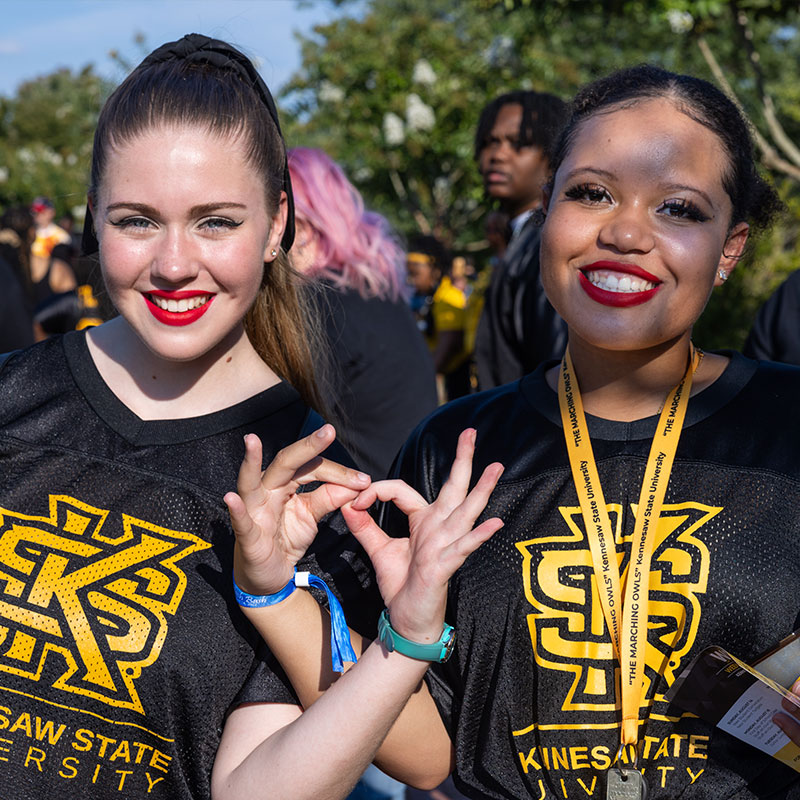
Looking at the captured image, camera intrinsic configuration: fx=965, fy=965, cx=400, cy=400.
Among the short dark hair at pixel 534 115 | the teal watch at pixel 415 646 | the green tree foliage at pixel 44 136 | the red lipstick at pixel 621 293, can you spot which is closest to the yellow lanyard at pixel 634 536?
the red lipstick at pixel 621 293

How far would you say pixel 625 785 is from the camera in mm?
1771

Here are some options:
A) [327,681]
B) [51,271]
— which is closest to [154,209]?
[327,681]

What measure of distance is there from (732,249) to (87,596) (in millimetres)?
1554

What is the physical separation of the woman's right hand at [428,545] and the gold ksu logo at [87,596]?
0.43 meters

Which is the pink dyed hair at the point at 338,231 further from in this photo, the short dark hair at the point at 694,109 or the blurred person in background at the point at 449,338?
the blurred person in background at the point at 449,338

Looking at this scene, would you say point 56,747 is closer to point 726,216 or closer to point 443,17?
point 726,216

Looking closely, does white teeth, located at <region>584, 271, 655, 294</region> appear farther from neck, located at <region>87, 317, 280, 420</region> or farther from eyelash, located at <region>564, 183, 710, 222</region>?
neck, located at <region>87, 317, 280, 420</region>

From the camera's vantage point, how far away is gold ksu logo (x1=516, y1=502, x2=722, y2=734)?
183cm

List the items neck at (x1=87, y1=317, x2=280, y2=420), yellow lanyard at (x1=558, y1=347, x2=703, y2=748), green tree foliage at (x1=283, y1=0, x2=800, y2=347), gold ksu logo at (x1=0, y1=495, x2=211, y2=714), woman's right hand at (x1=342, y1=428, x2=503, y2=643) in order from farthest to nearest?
1. green tree foliage at (x1=283, y1=0, x2=800, y2=347)
2. neck at (x1=87, y1=317, x2=280, y2=420)
3. gold ksu logo at (x1=0, y1=495, x2=211, y2=714)
4. yellow lanyard at (x1=558, y1=347, x2=703, y2=748)
5. woman's right hand at (x1=342, y1=428, x2=503, y2=643)

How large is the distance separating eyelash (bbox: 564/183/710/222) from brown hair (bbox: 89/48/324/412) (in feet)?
2.27

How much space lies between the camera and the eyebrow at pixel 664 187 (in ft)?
6.44

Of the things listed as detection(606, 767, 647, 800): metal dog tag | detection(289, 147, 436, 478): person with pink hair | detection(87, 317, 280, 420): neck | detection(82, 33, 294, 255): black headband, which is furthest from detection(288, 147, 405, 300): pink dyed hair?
detection(606, 767, 647, 800): metal dog tag

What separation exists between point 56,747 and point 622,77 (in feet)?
6.10

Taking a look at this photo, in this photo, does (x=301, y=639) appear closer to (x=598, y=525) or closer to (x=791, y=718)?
(x=598, y=525)
